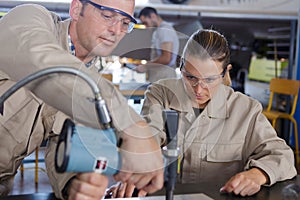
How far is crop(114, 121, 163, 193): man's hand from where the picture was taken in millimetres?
778

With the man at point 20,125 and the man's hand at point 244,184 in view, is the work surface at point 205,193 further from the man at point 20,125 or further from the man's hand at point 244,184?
the man at point 20,125

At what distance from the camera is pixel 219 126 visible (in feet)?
4.04

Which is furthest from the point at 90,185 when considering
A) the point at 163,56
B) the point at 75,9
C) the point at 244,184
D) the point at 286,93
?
the point at 286,93

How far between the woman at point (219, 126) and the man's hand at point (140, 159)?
42cm

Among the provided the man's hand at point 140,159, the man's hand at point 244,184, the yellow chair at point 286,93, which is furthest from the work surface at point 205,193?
the yellow chair at point 286,93

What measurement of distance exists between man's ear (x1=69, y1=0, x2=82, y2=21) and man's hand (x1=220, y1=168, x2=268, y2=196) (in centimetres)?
65

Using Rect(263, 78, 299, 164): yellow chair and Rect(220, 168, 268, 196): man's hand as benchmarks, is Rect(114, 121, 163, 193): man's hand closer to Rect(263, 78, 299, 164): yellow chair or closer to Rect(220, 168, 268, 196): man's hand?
Rect(220, 168, 268, 196): man's hand

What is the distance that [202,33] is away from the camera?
160cm

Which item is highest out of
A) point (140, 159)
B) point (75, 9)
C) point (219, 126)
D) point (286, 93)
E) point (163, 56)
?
point (75, 9)

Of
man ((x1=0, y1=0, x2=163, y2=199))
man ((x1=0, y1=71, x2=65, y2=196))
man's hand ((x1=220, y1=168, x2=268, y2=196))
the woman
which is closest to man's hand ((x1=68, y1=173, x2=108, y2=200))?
man ((x1=0, y1=0, x2=163, y2=199))

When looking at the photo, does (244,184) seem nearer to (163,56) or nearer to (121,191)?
(121,191)

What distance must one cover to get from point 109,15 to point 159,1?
4.85m

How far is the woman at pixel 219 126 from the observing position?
1301 mm

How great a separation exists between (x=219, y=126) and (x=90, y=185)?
52cm
